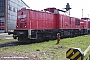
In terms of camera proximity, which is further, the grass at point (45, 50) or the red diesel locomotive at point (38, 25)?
the red diesel locomotive at point (38, 25)

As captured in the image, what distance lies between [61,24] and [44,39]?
4512 mm

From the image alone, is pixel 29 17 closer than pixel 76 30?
Yes

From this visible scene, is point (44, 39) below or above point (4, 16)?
below

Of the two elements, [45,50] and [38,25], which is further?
[38,25]

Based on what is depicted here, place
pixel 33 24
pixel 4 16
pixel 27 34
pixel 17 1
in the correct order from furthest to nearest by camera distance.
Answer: pixel 17 1
pixel 4 16
pixel 33 24
pixel 27 34

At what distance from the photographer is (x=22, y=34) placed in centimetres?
1727

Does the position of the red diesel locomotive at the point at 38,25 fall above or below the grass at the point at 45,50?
above

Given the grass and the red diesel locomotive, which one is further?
the red diesel locomotive

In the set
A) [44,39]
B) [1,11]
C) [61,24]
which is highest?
[1,11]

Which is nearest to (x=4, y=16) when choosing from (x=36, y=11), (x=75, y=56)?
(x=36, y=11)

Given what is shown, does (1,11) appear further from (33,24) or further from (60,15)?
(33,24)

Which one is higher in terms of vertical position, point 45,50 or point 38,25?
point 38,25

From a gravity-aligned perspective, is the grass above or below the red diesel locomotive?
below

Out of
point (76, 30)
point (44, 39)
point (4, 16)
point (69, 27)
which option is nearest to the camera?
point (44, 39)
